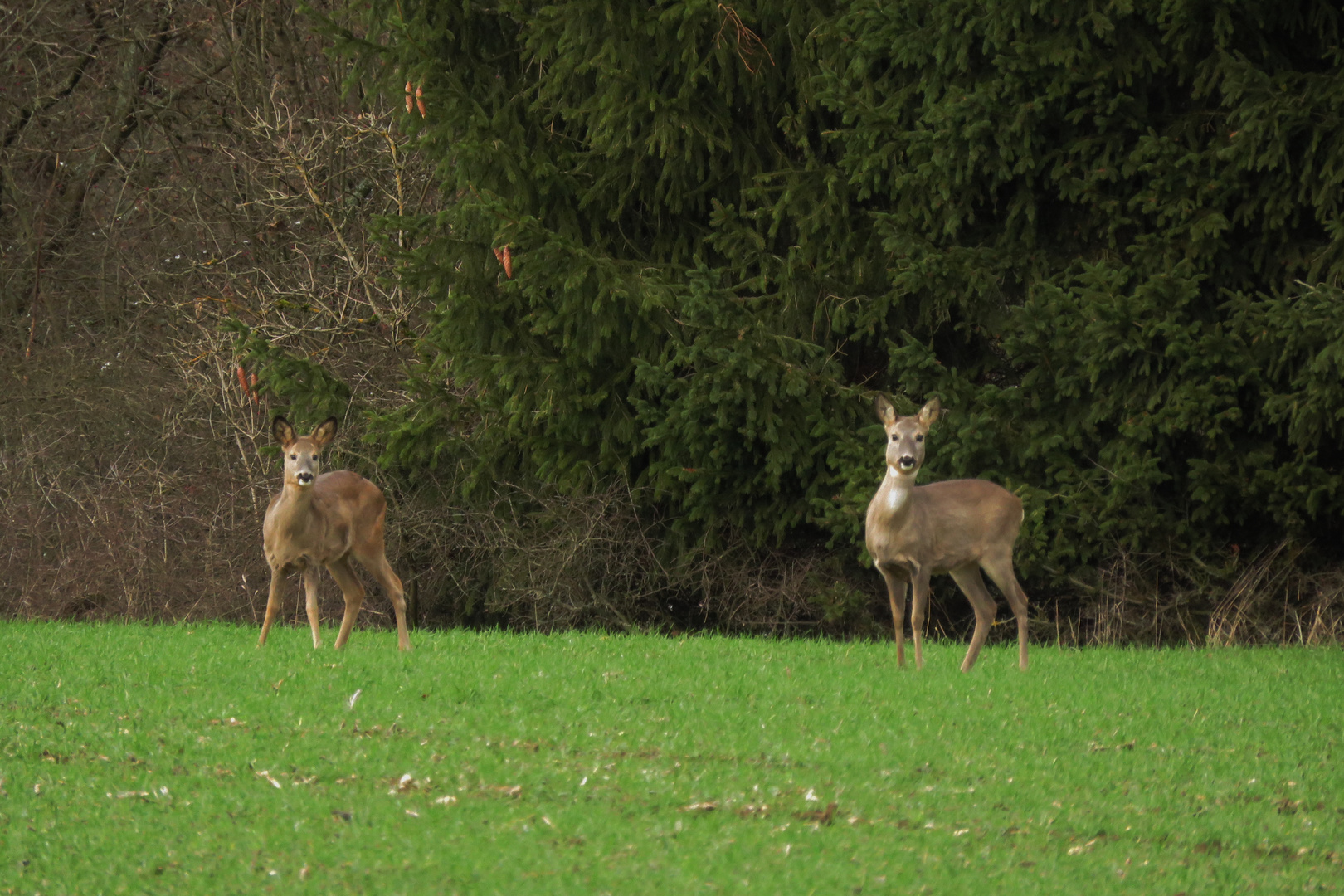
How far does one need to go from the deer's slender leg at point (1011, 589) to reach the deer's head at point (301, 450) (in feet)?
13.1

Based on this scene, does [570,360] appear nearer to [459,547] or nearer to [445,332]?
[445,332]

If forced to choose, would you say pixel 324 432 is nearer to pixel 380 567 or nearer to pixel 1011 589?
pixel 380 567

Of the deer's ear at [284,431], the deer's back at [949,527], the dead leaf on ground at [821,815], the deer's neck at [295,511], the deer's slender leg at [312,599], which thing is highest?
the deer's ear at [284,431]

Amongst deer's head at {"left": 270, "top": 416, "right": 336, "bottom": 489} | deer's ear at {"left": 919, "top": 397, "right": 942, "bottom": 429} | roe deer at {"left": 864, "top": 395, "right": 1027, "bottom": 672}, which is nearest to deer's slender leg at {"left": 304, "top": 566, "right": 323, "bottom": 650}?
deer's head at {"left": 270, "top": 416, "right": 336, "bottom": 489}

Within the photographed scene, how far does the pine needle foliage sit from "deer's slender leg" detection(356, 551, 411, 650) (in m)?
3.10

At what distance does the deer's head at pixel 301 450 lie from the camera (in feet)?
31.4

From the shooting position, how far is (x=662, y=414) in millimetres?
13203

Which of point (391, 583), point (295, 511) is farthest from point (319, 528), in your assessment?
point (391, 583)

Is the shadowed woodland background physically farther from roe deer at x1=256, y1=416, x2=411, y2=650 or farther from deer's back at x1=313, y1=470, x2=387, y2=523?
roe deer at x1=256, y1=416, x2=411, y2=650

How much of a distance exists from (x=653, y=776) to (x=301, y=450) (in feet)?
13.2

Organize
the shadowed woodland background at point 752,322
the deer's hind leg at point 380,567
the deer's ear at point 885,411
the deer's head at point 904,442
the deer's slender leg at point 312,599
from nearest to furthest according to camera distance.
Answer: the deer's head at point 904,442, the deer's ear at point 885,411, the deer's slender leg at point 312,599, the deer's hind leg at point 380,567, the shadowed woodland background at point 752,322

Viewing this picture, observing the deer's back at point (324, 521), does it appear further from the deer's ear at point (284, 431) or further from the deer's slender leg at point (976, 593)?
the deer's slender leg at point (976, 593)

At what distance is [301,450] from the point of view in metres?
9.72

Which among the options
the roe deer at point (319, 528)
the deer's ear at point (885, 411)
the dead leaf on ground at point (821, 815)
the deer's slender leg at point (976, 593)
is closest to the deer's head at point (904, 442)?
the deer's ear at point (885, 411)
